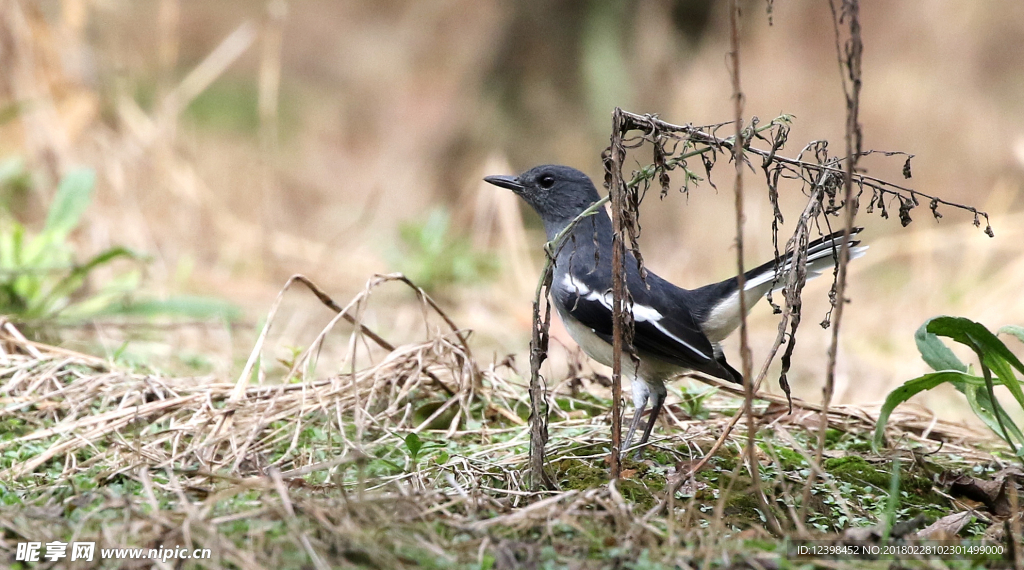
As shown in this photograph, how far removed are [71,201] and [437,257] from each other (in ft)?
10.4

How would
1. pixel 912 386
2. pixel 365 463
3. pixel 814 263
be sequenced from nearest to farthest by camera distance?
pixel 365 463, pixel 912 386, pixel 814 263

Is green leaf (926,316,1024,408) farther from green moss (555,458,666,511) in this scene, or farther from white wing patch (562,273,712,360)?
green moss (555,458,666,511)

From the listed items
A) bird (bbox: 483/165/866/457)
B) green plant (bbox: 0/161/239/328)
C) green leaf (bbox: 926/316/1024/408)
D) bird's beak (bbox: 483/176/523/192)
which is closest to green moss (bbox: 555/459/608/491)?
bird (bbox: 483/165/866/457)

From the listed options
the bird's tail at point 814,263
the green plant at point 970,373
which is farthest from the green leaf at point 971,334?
the bird's tail at point 814,263

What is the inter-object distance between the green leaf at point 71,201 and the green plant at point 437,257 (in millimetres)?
2765

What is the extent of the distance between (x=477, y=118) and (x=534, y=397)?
31.3 feet

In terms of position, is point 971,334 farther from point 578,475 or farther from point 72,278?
point 72,278

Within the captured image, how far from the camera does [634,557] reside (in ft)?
7.47

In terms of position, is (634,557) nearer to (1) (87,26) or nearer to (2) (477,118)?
(1) (87,26)

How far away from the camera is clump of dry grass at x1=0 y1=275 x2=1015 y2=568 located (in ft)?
7.50

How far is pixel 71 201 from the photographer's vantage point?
5906 millimetres

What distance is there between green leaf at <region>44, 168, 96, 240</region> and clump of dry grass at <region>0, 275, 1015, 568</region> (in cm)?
183

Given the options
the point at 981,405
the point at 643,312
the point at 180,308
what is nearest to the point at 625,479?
the point at 643,312

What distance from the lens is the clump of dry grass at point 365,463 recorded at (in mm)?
2285
